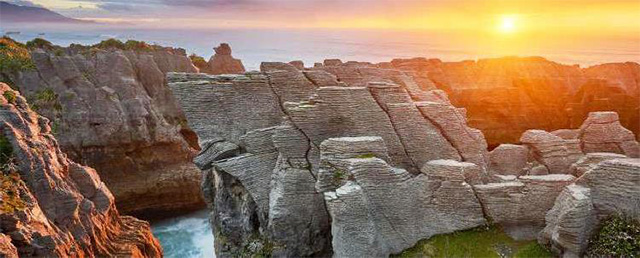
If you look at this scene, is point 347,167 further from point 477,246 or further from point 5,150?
point 5,150

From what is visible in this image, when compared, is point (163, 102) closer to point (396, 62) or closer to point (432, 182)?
point (396, 62)

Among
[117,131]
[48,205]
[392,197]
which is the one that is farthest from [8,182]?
[117,131]

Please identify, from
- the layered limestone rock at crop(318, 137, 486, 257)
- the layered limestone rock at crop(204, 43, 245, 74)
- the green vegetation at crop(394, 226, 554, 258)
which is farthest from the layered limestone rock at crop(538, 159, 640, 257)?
the layered limestone rock at crop(204, 43, 245, 74)

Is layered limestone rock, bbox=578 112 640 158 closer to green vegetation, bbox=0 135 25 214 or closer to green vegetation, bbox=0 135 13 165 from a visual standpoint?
green vegetation, bbox=0 135 25 214

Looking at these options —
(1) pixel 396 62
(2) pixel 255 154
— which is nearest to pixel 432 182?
(2) pixel 255 154

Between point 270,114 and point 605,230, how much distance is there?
1815cm

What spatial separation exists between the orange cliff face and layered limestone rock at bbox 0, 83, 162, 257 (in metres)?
38.3

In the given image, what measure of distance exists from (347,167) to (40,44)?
228 ft

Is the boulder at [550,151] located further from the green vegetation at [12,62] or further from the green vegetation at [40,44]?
the green vegetation at [40,44]

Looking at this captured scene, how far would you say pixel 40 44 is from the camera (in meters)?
72.8

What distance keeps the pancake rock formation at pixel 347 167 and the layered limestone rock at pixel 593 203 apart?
181 centimetres

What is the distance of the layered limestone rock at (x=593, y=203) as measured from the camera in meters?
20.7

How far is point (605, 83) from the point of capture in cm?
6238

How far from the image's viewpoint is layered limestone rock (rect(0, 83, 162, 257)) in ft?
80.1
